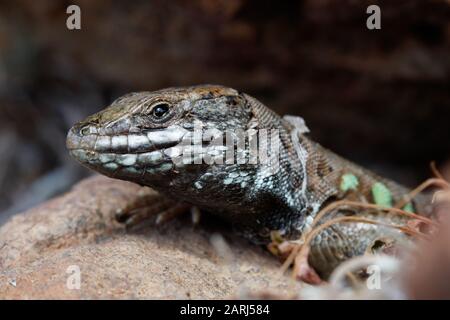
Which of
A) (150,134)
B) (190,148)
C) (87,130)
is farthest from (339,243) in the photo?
(87,130)

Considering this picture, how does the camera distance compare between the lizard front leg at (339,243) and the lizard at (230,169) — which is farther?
the lizard front leg at (339,243)

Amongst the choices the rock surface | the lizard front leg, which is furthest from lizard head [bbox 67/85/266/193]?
the lizard front leg

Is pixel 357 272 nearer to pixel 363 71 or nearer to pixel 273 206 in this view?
pixel 273 206

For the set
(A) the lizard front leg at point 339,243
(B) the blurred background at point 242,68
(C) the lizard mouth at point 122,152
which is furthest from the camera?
(B) the blurred background at point 242,68

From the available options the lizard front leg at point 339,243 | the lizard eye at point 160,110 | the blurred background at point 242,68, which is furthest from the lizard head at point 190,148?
the blurred background at point 242,68

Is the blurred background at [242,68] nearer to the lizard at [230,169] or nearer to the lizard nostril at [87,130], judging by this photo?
the lizard at [230,169]

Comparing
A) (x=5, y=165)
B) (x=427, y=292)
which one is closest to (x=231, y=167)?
(x=427, y=292)
